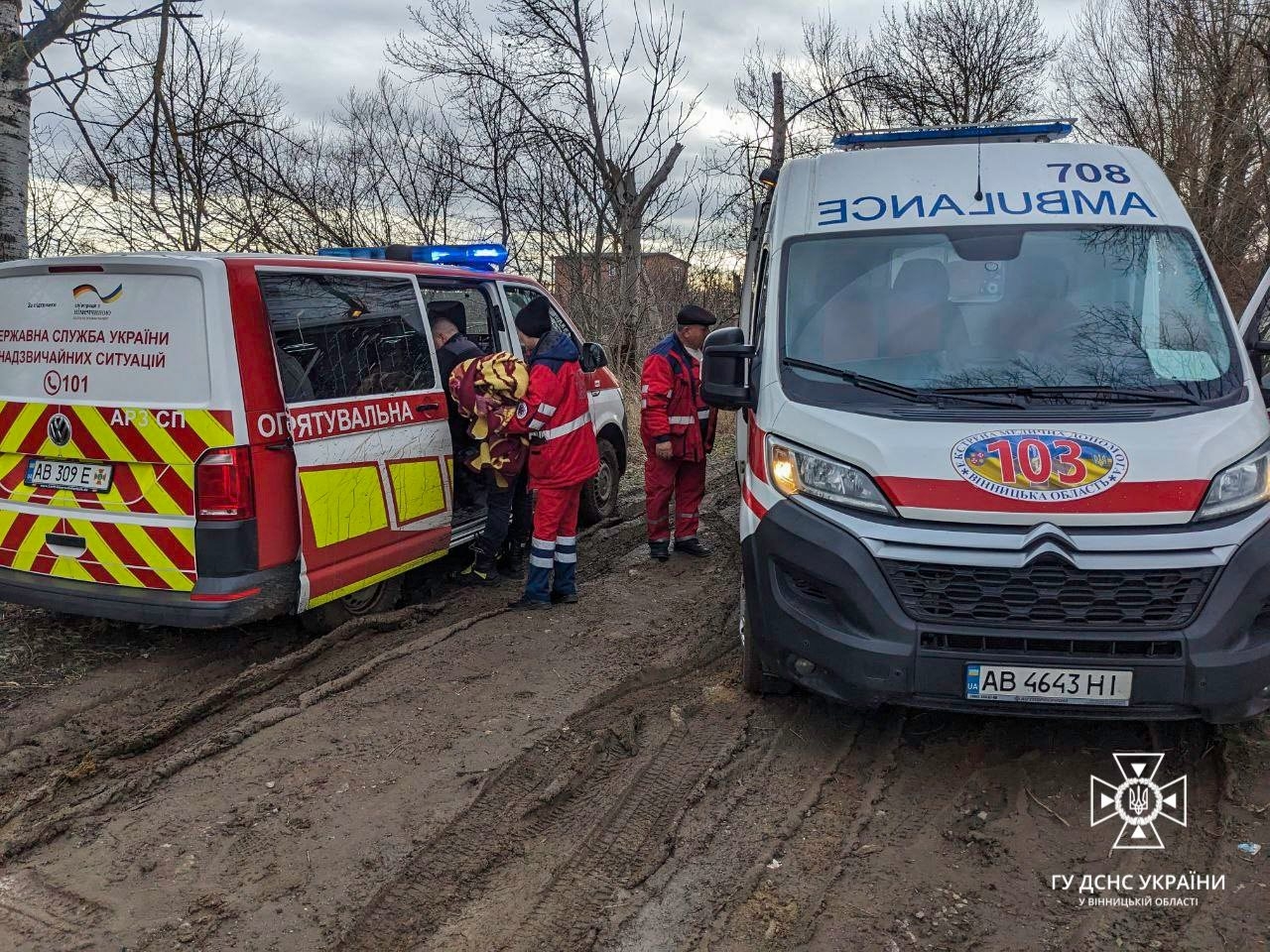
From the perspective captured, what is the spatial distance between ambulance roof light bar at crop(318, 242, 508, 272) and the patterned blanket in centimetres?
107

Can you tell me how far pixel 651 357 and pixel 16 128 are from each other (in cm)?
438

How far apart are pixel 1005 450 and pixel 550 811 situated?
2.02 metres

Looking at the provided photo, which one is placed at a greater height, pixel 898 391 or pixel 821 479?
pixel 898 391

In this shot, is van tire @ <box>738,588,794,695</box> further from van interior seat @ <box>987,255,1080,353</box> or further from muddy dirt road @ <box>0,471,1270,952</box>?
van interior seat @ <box>987,255,1080,353</box>

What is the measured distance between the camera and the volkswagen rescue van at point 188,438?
170 inches

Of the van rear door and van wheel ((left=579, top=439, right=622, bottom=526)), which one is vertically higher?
the van rear door

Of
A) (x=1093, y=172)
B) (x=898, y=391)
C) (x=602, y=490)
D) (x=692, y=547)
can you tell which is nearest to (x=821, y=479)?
(x=898, y=391)

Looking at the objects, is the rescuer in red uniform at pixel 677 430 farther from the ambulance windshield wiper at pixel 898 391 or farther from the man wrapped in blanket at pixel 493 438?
the ambulance windshield wiper at pixel 898 391

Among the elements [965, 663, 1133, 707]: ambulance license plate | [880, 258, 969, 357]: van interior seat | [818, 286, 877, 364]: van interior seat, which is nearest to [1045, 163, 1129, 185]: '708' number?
[880, 258, 969, 357]: van interior seat

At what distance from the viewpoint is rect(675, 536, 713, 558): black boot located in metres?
7.01

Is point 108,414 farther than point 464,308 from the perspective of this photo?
No

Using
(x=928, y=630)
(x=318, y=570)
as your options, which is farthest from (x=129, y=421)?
(x=928, y=630)

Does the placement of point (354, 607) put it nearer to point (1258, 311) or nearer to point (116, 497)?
point (116, 497)

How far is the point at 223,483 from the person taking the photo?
4.30m
